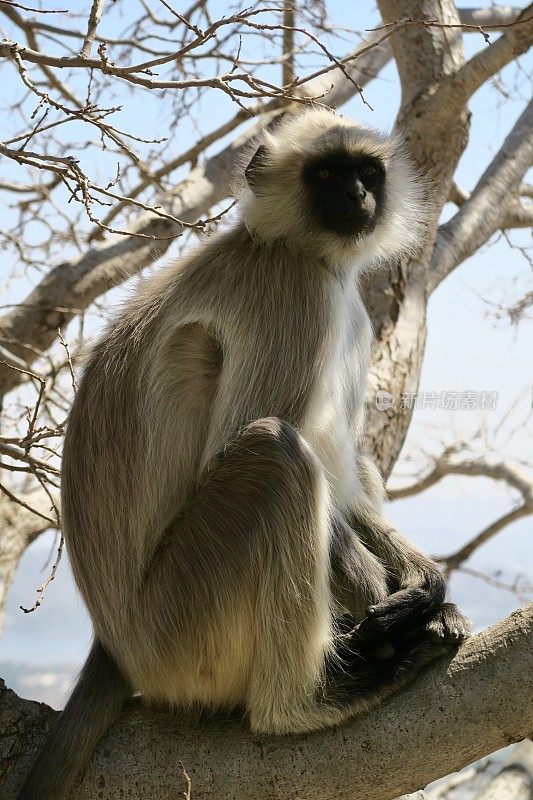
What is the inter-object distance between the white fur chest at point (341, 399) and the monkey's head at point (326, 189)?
0.79 ft

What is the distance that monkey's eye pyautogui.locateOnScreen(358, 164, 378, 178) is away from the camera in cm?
398

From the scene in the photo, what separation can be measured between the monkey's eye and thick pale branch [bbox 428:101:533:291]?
1771mm

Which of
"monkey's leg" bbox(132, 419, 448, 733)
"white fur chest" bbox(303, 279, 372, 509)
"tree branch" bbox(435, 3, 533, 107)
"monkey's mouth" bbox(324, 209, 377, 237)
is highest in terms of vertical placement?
"tree branch" bbox(435, 3, 533, 107)

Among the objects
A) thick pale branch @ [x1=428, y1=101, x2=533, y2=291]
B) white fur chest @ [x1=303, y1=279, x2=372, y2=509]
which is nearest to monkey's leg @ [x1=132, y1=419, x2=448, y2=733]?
white fur chest @ [x1=303, y1=279, x2=372, y2=509]

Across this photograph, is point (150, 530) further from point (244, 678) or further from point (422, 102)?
point (422, 102)

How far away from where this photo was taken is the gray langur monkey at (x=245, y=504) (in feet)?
9.39

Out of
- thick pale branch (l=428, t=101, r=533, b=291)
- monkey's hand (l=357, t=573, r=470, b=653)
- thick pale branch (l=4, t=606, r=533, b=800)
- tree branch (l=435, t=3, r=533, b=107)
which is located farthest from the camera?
thick pale branch (l=428, t=101, r=533, b=291)

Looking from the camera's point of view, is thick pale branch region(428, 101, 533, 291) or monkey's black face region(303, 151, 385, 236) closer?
monkey's black face region(303, 151, 385, 236)

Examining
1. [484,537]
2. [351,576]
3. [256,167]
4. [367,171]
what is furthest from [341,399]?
[484,537]

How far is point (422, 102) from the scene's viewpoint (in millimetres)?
5574

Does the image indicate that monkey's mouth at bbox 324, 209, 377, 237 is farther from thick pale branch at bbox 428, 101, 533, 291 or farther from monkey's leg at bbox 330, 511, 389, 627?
→ thick pale branch at bbox 428, 101, 533, 291

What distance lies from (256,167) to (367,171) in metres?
0.50

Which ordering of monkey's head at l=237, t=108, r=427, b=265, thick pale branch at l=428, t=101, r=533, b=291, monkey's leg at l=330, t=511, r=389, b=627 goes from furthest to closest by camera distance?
thick pale branch at l=428, t=101, r=533, b=291
monkey's head at l=237, t=108, r=427, b=265
monkey's leg at l=330, t=511, r=389, b=627

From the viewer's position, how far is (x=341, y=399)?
3.49 metres
